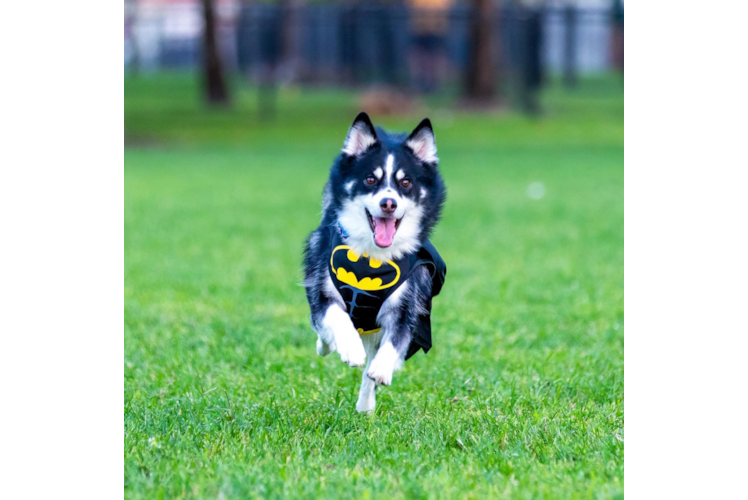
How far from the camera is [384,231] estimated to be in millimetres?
4309

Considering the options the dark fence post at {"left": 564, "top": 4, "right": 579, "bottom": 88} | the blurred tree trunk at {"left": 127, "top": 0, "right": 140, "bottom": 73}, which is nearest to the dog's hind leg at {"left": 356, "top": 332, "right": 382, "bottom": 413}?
the dark fence post at {"left": 564, "top": 4, "right": 579, "bottom": 88}

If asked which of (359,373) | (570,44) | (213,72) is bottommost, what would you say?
(359,373)

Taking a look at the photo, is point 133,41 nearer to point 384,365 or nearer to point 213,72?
point 213,72

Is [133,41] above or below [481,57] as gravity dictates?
above

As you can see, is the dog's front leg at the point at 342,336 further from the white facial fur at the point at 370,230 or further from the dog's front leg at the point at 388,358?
the white facial fur at the point at 370,230

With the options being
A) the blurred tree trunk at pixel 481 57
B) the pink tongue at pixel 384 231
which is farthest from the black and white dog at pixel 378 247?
the blurred tree trunk at pixel 481 57

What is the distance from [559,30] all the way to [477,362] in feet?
97.1

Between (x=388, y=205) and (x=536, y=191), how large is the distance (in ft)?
39.3

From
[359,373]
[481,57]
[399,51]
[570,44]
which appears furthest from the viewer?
[570,44]

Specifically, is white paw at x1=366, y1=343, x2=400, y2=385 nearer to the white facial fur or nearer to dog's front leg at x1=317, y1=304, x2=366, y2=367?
dog's front leg at x1=317, y1=304, x2=366, y2=367

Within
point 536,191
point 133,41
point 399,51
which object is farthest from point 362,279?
point 133,41
